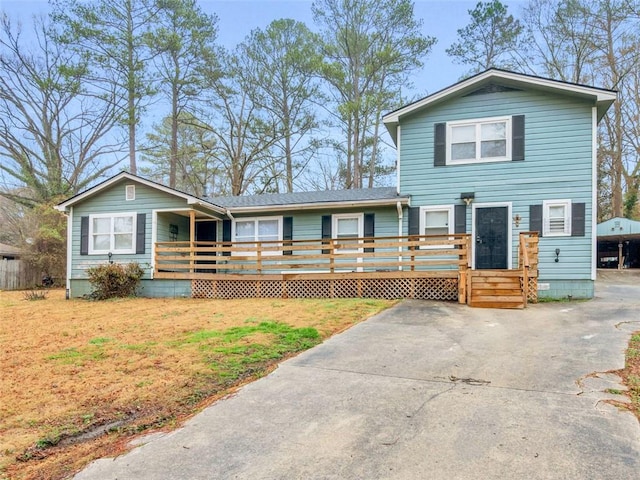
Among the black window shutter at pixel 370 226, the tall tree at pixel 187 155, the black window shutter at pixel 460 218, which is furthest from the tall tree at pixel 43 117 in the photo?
the black window shutter at pixel 460 218

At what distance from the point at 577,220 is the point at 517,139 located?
104 inches

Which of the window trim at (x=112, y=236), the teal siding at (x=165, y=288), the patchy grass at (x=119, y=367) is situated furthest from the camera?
the window trim at (x=112, y=236)

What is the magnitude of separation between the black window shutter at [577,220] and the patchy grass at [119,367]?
19.2ft

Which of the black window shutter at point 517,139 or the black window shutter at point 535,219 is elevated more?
the black window shutter at point 517,139

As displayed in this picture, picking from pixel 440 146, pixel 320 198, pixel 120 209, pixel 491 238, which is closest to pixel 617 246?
pixel 491 238

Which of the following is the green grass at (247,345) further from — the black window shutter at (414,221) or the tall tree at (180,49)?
the tall tree at (180,49)

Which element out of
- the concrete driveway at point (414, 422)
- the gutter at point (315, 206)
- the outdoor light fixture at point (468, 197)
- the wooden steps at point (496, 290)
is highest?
the outdoor light fixture at point (468, 197)

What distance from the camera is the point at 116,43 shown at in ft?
65.4

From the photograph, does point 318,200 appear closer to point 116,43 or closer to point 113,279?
point 113,279

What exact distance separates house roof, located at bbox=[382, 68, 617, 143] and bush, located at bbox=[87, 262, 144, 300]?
8945 mm

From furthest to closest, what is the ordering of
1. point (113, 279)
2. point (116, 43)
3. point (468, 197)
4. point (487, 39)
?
point (487, 39) → point (116, 43) → point (113, 279) → point (468, 197)

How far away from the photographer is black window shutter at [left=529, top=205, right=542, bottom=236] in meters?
10.7

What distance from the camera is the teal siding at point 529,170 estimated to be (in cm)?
1049

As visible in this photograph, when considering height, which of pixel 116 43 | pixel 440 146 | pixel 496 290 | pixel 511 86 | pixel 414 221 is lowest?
pixel 496 290
